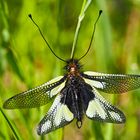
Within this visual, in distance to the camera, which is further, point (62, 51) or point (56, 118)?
point (62, 51)

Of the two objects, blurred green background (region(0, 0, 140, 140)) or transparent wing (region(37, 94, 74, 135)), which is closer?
transparent wing (region(37, 94, 74, 135))

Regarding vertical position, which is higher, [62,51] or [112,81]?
[62,51]

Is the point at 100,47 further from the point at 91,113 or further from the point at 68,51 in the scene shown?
the point at 91,113

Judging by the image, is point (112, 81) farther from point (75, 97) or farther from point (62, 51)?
point (62, 51)

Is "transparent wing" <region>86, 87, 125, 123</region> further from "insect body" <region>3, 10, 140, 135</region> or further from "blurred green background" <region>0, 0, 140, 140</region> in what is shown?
"blurred green background" <region>0, 0, 140, 140</region>

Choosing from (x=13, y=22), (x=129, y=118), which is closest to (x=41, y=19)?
(x=13, y=22)

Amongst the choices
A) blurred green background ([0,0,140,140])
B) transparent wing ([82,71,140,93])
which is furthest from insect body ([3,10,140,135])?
blurred green background ([0,0,140,140])

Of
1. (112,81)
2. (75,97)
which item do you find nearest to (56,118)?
(75,97)
